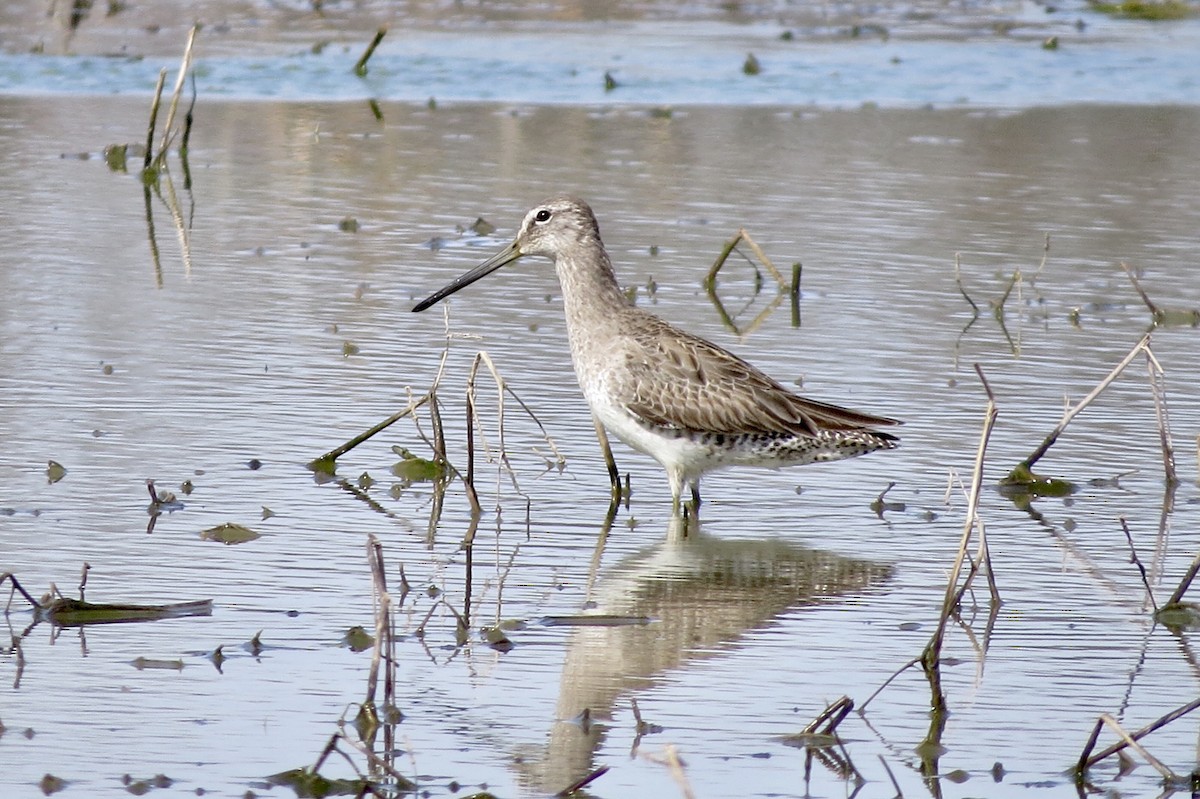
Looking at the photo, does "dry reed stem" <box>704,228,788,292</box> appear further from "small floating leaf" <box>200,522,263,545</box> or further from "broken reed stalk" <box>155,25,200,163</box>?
"small floating leaf" <box>200,522,263,545</box>

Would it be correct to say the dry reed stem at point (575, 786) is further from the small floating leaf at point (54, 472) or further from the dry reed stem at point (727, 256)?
the dry reed stem at point (727, 256)

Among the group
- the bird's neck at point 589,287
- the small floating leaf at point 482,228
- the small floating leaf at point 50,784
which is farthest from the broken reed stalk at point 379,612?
the small floating leaf at point 482,228

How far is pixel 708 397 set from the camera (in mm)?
7645

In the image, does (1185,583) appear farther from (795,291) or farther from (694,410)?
(795,291)

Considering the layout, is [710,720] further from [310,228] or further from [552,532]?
[310,228]

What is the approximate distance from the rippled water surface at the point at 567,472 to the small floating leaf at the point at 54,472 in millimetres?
96

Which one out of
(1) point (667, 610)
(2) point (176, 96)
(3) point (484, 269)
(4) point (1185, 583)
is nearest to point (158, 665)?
(1) point (667, 610)

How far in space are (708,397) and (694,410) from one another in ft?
0.37

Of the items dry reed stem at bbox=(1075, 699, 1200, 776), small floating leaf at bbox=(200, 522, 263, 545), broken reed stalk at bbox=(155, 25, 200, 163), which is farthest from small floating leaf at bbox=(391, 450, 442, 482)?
broken reed stalk at bbox=(155, 25, 200, 163)

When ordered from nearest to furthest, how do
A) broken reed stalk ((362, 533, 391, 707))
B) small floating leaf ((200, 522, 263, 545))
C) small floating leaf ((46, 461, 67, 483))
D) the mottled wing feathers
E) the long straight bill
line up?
broken reed stalk ((362, 533, 391, 707))
small floating leaf ((200, 522, 263, 545))
small floating leaf ((46, 461, 67, 483))
the mottled wing feathers
the long straight bill

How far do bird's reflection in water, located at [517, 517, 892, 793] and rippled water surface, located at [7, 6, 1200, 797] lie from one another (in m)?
0.02

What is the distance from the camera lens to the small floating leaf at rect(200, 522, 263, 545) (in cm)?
675

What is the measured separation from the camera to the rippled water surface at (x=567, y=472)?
5.17 meters

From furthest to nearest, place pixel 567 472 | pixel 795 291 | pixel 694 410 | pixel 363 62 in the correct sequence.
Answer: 1. pixel 363 62
2. pixel 795 291
3. pixel 567 472
4. pixel 694 410
